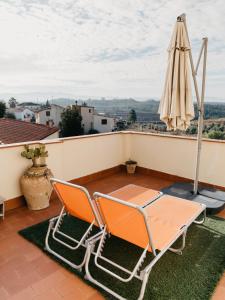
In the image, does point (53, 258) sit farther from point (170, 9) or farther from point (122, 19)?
point (122, 19)

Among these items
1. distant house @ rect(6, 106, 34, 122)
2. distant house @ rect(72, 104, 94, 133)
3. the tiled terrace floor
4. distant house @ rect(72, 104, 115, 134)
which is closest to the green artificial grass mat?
the tiled terrace floor

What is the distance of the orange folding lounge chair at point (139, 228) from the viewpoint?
1.94 metres

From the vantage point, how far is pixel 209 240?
2.89 m

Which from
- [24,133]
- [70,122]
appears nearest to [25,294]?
[24,133]

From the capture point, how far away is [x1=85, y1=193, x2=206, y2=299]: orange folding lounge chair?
194 centimetres

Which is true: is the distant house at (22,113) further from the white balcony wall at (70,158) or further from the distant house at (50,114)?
the white balcony wall at (70,158)

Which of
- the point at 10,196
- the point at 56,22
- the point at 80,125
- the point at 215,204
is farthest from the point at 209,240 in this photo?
the point at 80,125

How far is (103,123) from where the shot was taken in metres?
40.4

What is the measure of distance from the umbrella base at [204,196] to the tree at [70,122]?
32.2m

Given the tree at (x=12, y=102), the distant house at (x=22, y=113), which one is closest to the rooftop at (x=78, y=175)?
the distant house at (x=22, y=113)

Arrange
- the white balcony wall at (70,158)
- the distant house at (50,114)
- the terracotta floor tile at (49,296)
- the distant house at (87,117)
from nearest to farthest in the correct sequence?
the terracotta floor tile at (49,296)
the white balcony wall at (70,158)
the distant house at (50,114)
the distant house at (87,117)

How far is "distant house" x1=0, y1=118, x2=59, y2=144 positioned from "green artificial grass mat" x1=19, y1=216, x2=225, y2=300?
9171mm

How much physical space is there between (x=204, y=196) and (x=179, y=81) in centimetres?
191

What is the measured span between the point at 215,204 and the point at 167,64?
87.5 inches
